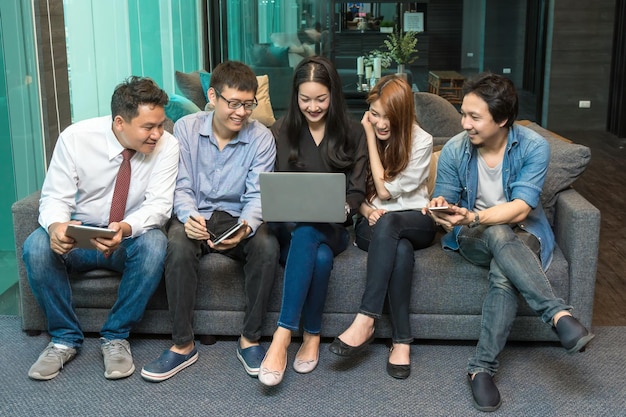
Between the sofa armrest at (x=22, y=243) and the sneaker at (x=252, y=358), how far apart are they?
85 cm

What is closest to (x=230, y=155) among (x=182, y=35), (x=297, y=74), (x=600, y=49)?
(x=297, y=74)

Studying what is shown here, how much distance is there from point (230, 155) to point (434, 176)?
90cm

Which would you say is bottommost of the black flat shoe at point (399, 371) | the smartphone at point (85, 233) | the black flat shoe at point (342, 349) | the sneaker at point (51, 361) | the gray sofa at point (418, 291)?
the black flat shoe at point (399, 371)

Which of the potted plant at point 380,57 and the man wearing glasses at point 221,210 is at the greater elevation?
the potted plant at point 380,57

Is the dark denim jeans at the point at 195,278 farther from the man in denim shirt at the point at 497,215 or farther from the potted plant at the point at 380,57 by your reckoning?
the potted plant at the point at 380,57

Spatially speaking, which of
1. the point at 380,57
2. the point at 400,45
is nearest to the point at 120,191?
the point at 380,57

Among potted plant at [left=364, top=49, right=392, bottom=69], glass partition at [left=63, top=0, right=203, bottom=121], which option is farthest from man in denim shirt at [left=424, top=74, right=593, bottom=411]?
potted plant at [left=364, top=49, right=392, bottom=69]

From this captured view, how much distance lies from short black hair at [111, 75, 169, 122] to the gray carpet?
2.99ft

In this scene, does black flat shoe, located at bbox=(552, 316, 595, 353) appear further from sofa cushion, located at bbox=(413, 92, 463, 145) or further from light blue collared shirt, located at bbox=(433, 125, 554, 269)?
sofa cushion, located at bbox=(413, 92, 463, 145)

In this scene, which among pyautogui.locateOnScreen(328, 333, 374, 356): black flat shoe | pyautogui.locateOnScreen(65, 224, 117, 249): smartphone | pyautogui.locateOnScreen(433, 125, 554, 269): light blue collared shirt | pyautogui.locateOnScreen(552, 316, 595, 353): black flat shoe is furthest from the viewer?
pyautogui.locateOnScreen(433, 125, 554, 269): light blue collared shirt

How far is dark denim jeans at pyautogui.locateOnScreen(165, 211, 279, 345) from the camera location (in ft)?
10.1

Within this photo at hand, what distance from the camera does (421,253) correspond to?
3279 millimetres

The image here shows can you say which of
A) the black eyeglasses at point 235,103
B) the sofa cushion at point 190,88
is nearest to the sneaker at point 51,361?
the black eyeglasses at point 235,103

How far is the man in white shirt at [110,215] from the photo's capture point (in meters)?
3.06
